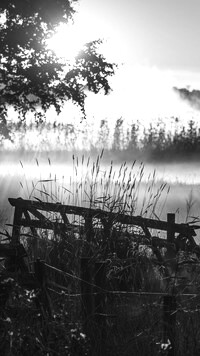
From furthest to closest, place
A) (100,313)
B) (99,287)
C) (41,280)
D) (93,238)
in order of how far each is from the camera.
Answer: (93,238) → (100,313) → (99,287) → (41,280)

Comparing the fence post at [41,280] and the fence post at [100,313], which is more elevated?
the fence post at [41,280]

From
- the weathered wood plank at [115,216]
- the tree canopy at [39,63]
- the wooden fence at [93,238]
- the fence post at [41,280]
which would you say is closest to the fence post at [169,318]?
the wooden fence at [93,238]

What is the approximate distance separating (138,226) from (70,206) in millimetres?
1055

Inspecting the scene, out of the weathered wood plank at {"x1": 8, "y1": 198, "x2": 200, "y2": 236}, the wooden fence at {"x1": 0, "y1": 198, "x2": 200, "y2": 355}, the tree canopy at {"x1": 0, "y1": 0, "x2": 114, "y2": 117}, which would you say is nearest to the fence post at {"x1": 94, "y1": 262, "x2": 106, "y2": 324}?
the wooden fence at {"x1": 0, "y1": 198, "x2": 200, "y2": 355}

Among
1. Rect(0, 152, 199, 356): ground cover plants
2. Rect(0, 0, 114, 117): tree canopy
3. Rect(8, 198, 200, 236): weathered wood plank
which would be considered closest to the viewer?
Rect(0, 152, 199, 356): ground cover plants

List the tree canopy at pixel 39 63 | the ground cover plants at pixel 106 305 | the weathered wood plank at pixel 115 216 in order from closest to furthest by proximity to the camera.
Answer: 1. the ground cover plants at pixel 106 305
2. the weathered wood plank at pixel 115 216
3. the tree canopy at pixel 39 63

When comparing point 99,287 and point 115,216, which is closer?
point 99,287

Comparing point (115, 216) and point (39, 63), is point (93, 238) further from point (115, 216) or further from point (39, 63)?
point (39, 63)

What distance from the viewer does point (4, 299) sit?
4.78 metres

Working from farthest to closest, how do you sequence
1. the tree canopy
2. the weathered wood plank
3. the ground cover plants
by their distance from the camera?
the tree canopy → the weathered wood plank → the ground cover plants

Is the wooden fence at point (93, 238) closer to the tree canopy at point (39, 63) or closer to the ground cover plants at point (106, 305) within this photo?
the ground cover plants at point (106, 305)

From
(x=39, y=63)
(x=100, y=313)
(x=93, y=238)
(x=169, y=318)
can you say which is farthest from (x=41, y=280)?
(x=39, y=63)

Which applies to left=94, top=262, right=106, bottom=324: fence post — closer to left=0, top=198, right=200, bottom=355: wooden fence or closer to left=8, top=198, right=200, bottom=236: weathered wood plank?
left=0, top=198, right=200, bottom=355: wooden fence

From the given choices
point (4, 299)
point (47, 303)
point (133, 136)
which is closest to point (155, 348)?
point (47, 303)
